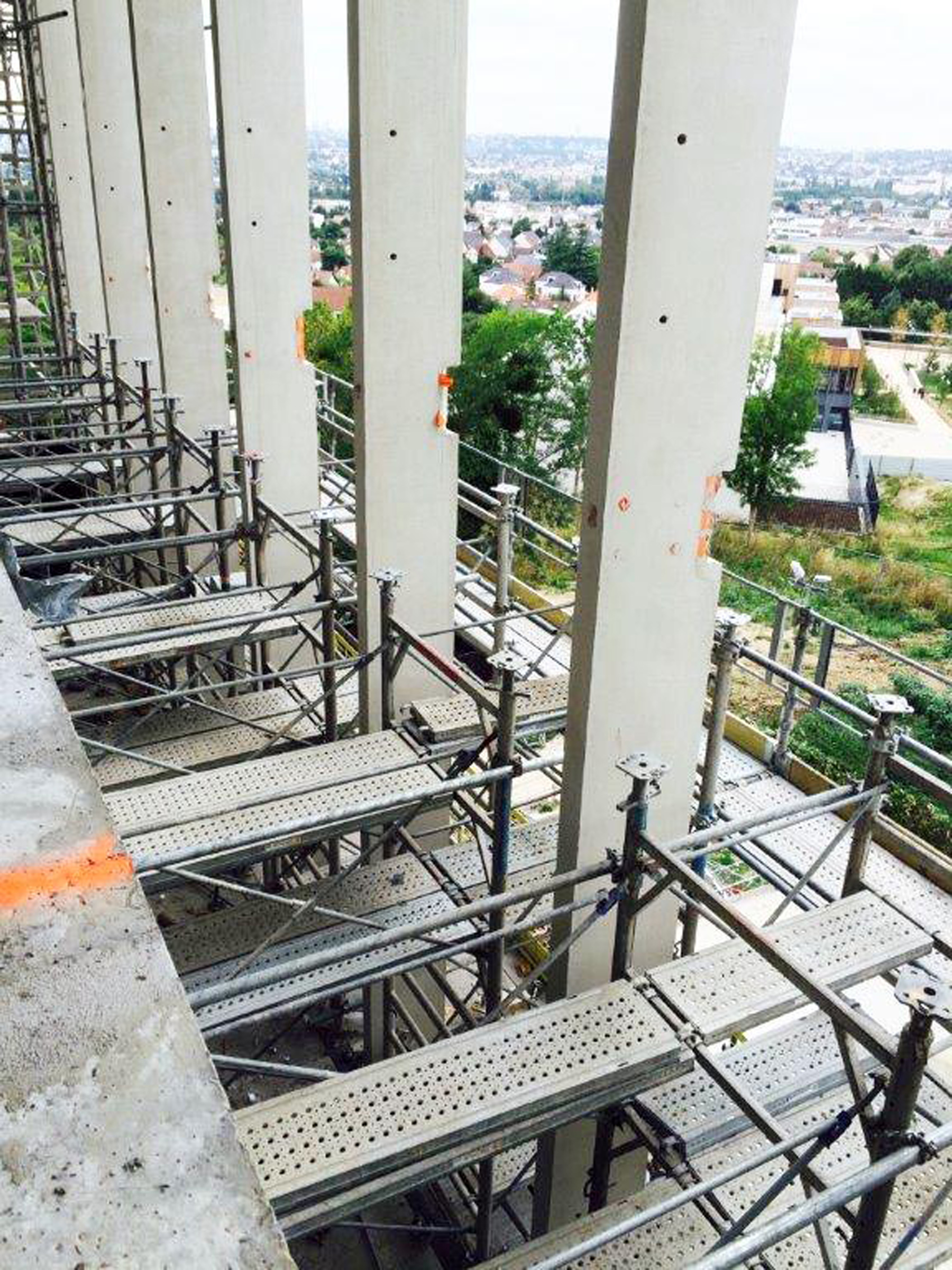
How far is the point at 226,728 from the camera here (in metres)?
7.51

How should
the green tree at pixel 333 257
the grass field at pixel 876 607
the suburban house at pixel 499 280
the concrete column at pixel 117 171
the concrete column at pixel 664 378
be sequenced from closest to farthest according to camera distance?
the concrete column at pixel 664 378, the concrete column at pixel 117 171, the grass field at pixel 876 607, the suburban house at pixel 499 280, the green tree at pixel 333 257

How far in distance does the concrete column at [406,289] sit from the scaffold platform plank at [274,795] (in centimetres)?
90

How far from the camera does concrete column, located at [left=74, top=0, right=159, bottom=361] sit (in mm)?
11398

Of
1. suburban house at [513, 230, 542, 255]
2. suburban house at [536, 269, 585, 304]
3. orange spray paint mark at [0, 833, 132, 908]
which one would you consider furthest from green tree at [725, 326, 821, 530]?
suburban house at [513, 230, 542, 255]

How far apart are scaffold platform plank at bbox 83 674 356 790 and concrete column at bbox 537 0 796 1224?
2.75 metres

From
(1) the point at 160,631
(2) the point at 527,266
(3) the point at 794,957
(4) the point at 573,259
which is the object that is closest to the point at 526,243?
(2) the point at 527,266

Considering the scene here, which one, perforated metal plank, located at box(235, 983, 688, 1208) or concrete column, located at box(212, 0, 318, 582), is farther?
concrete column, located at box(212, 0, 318, 582)

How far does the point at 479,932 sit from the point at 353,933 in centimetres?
97

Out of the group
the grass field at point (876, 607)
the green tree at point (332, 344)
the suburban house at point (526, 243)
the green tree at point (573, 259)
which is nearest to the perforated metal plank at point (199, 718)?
the grass field at point (876, 607)

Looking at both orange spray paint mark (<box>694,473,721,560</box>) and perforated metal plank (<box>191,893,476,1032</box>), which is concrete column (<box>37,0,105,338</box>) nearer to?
perforated metal plank (<box>191,893,476,1032</box>)

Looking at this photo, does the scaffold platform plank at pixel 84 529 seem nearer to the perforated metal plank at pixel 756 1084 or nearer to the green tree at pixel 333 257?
the perforated metal plank at pixel 756 1084

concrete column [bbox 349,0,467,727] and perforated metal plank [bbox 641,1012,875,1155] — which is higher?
concrete column [bbox 349,0,467,727]

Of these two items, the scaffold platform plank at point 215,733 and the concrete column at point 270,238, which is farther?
the concrete column at point 270,238

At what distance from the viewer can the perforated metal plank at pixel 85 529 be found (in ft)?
30.1
